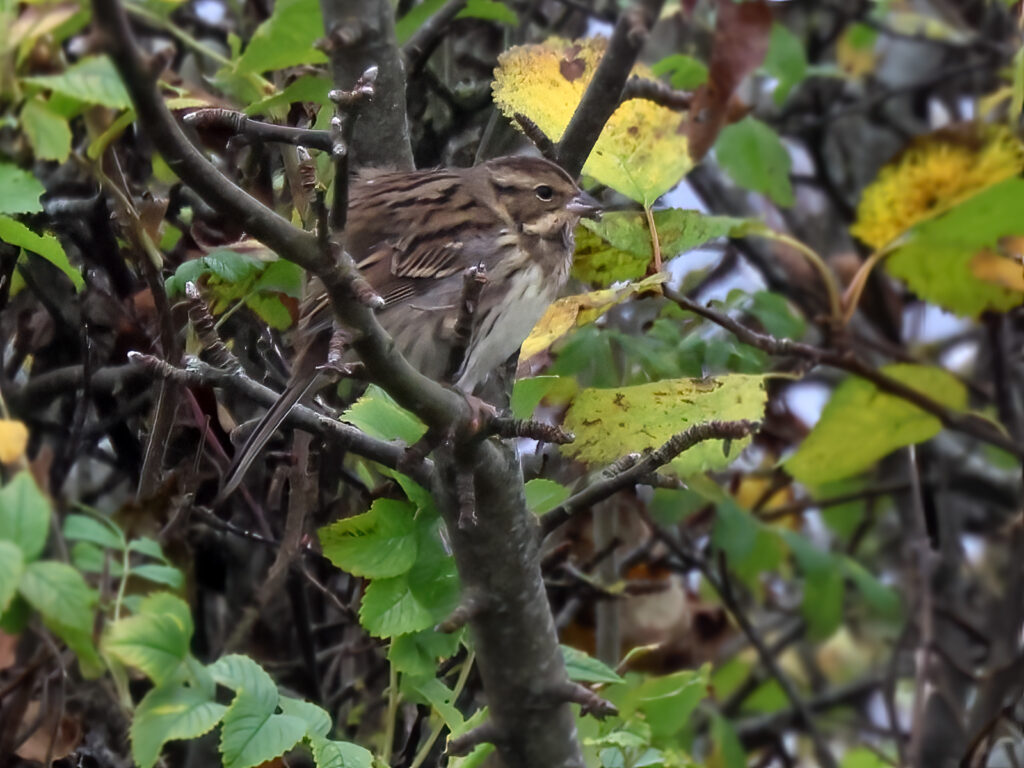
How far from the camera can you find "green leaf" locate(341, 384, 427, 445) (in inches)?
66.6

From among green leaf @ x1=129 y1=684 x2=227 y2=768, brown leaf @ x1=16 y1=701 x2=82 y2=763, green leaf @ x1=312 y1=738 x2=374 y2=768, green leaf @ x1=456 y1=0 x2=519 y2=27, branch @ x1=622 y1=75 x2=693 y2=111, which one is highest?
green leaf @ x1=456 y1=0 x2=519 y2=27

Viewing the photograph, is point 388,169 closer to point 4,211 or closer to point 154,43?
point 4,211

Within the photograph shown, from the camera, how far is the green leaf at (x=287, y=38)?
1.93m

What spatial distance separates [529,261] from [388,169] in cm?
40

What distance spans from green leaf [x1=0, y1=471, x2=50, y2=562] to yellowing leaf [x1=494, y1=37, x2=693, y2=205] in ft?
2.83

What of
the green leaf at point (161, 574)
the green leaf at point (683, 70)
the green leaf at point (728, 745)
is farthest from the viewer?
the green leaf at point (728, 745)

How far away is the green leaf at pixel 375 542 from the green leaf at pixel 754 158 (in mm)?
1307

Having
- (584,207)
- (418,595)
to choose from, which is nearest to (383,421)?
(418,595)

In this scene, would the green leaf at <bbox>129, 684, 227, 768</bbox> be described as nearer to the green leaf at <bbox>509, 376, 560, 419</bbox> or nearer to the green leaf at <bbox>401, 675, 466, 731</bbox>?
the green leaf at <bbox>401, 675, 466, 731</bbox>

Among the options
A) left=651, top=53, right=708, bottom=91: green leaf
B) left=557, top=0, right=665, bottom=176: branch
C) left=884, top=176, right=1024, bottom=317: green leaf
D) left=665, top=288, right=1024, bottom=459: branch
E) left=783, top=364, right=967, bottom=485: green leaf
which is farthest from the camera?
left=651, top=53, right=708, bottom=91: green leaf

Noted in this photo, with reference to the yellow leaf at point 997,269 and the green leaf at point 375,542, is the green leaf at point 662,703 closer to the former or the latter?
the green leaf at point 375,542

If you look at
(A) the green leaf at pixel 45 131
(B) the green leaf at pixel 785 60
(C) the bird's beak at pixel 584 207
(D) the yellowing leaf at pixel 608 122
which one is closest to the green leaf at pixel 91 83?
(A) the green leaf at pixel 45 131

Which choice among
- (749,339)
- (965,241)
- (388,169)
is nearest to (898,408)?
(965,241)

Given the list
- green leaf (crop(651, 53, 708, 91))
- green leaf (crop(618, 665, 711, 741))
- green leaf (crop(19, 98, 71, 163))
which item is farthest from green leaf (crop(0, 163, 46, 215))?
green leaf (crop(651, 53, 708, 91))
